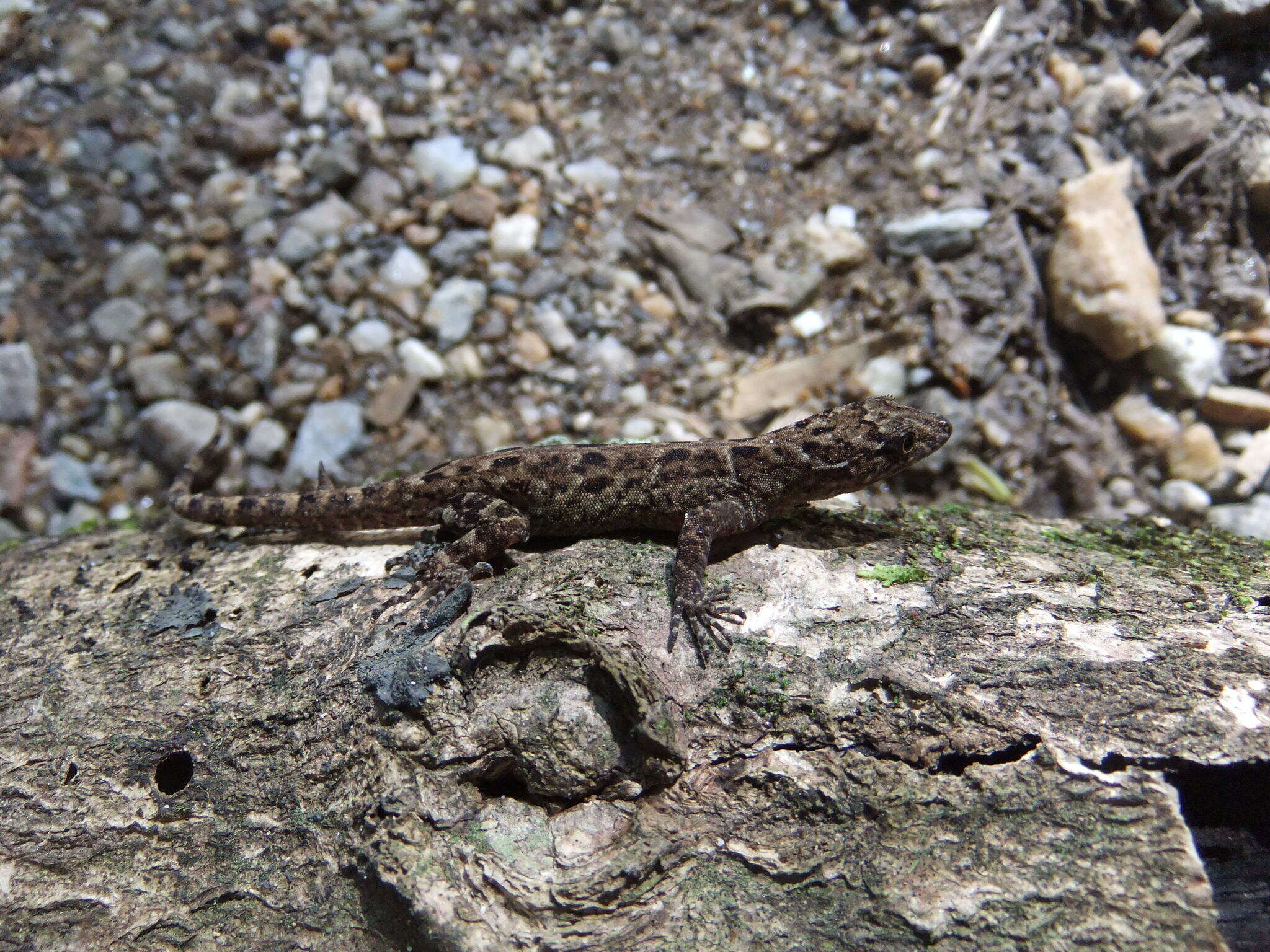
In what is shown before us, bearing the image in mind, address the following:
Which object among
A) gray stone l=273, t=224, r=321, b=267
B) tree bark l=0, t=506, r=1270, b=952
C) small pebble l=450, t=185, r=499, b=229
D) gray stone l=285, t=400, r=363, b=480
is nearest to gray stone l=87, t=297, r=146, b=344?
gray stone l=273, t=224, r=321, b=267

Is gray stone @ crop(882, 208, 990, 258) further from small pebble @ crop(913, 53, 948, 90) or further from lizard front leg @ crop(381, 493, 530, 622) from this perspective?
lizard front leg @ crop(381, 493, 530, 622)

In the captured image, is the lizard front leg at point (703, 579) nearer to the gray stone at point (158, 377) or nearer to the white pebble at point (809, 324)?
the white pebble at point (809, 324)

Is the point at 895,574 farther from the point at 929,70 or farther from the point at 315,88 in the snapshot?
the point at 315,88

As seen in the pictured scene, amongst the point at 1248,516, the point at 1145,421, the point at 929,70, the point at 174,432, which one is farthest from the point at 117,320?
the point at 1248,516

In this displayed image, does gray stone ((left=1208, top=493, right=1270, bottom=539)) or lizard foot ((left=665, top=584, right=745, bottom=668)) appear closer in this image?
lizard foot ((left=665, top=584, right=745, bottom=668))

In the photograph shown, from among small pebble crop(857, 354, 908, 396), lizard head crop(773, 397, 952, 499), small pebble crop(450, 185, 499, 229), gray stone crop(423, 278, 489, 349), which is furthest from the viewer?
small pebble crop(450, 185, 499, 229)

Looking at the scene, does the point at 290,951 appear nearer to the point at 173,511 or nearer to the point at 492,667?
the point at 492,667

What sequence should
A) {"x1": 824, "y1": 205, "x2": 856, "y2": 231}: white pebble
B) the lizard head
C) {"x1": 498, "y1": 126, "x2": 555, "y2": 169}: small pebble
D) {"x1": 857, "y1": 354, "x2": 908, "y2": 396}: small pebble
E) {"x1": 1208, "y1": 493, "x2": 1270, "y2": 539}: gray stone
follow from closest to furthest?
1. the lizard head
2. {"x1": 1208, "y1": 493, "x2": 1270, "y2": 539}: gray stone
3. {"x1": 857, "y1": 354, "x2": 908, "y2": 396}: small pebble
4. {"x1": 824, "y1": 205, "x2": 856, "y2": 231}: white pebble
5. {"x1": 498, "y1": 126, "x2": 555, "y2": 169}: small pebble
